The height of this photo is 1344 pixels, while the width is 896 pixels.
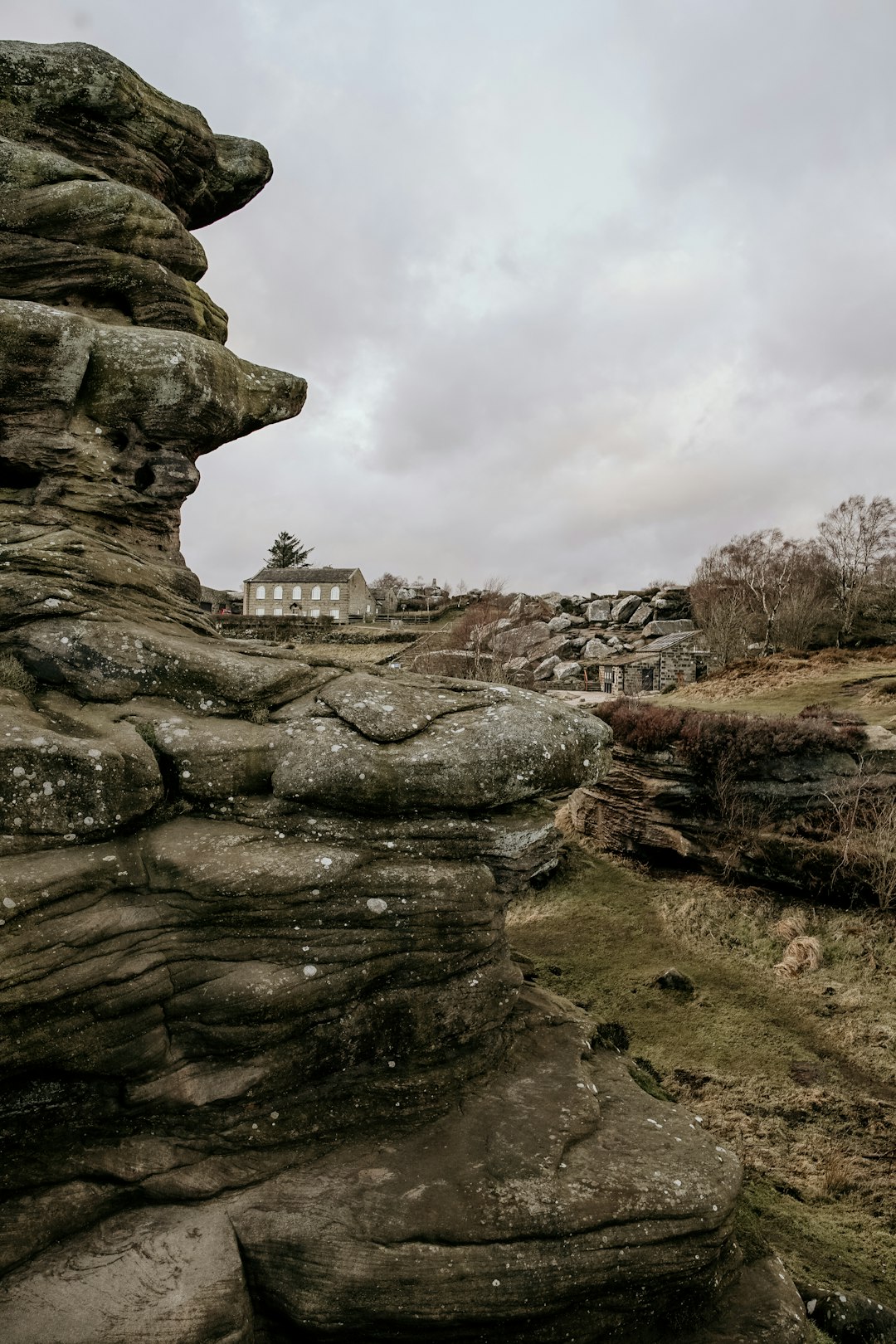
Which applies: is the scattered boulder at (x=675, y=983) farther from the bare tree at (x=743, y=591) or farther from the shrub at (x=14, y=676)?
the bare tree at (x=743, y=591)

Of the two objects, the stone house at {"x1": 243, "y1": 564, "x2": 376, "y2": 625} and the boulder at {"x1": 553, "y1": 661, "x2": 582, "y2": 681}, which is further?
the stone house at {"x1": 243, "y1": 564, "x2": 376, "y2": 625}

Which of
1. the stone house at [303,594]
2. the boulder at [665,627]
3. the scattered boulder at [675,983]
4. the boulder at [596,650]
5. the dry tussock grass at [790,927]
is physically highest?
the stone house at [303,594]

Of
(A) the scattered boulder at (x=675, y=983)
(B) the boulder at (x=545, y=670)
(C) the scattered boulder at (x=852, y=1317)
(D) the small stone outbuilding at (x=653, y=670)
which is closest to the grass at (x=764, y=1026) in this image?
(A) the scattered boulder at (x=675, y=983)

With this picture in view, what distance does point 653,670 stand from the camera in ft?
181

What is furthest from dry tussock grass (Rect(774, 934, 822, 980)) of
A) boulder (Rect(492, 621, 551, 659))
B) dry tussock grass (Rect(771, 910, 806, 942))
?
boulder (Rect(492, 621, 551, 659))

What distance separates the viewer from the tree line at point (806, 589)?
62594mm

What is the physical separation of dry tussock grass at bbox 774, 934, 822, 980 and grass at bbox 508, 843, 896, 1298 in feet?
0.93

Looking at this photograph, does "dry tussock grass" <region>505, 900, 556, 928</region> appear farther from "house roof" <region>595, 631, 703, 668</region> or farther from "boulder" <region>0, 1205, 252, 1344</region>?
Answer: "house roof" <region>595, 631, 703, 668</region>

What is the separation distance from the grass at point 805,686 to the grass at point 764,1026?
39.8 feet

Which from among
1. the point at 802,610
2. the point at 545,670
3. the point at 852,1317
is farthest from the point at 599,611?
the point at 852,1317

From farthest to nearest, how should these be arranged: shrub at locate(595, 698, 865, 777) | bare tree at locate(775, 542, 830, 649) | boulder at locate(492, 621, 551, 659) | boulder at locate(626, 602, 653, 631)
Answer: boulder at locate(626, 602, 653, 631) → boulder at locate(492, 621, 551, 659) → bare tree at locate(775, 542, 830, 649) → shrub at locate(595, 698, 865, 777)

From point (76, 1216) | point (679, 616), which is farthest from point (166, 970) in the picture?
point (679, 616)

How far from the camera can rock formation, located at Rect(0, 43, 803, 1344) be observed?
843cm

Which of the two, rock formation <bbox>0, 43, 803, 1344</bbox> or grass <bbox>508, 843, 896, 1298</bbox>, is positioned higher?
rock formation <bbox>0, 43, 803, 1344</bbox>
